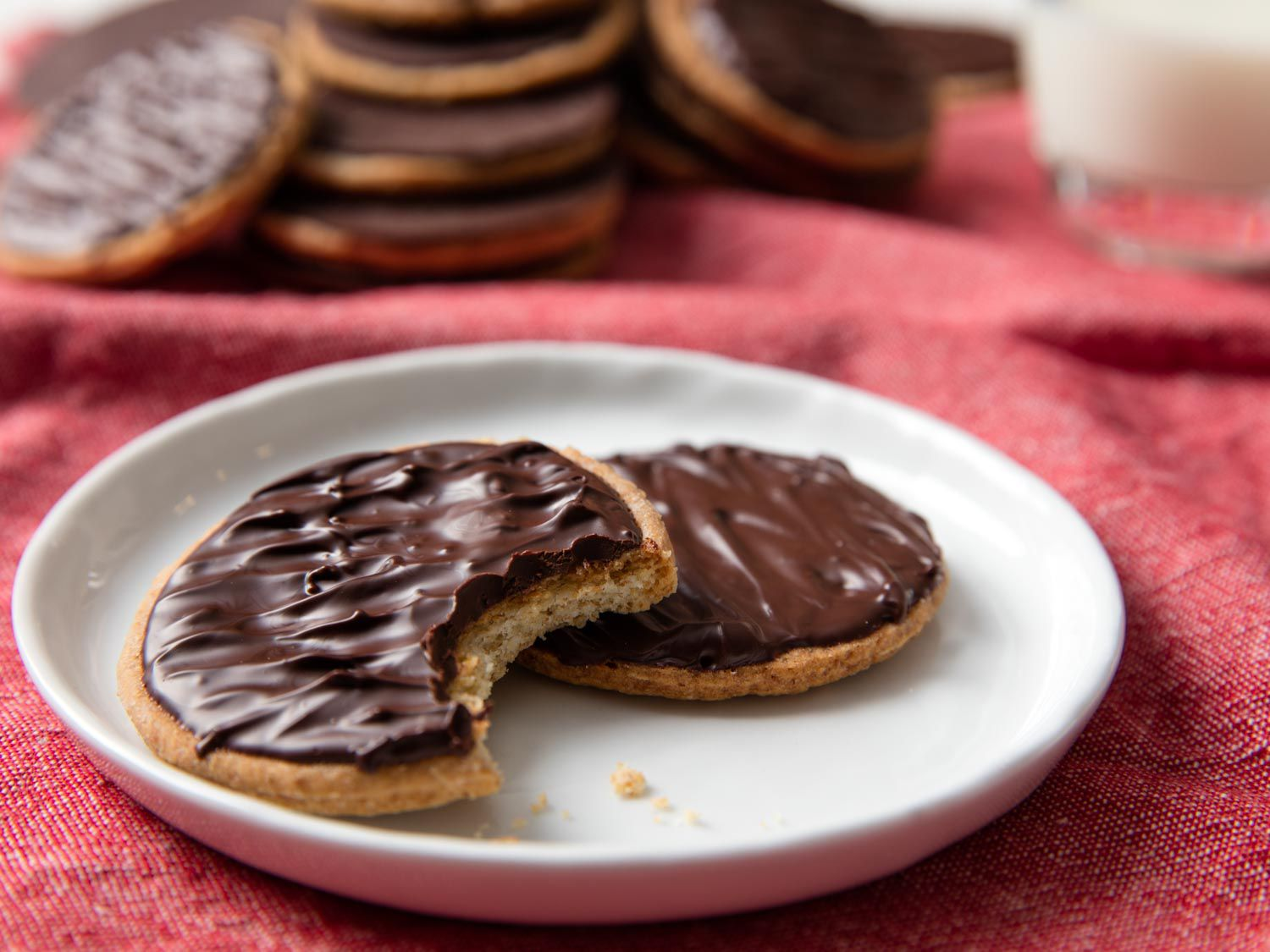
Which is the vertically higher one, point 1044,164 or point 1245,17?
point 1245,17

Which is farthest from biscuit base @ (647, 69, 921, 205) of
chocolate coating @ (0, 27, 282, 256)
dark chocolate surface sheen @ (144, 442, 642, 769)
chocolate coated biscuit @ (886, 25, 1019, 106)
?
dark chocolate surface sheen @ (144, 442, 642, 769)

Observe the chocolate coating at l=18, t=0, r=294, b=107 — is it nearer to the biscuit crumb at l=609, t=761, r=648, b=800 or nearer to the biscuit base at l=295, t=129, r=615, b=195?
the biscuit base at l=295, t=129, r=615, b=195

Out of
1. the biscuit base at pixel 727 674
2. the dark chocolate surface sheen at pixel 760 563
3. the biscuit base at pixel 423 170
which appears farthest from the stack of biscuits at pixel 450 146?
the biscuit base at pixel 727 674

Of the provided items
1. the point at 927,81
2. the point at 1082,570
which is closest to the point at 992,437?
the point at 1082,570

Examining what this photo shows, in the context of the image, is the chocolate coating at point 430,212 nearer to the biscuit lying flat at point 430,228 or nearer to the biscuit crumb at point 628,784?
the biscuit lying flat at point 430,228

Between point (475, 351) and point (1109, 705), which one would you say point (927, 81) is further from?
point (1109, 705)

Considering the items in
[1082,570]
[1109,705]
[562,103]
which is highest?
[562,103]
